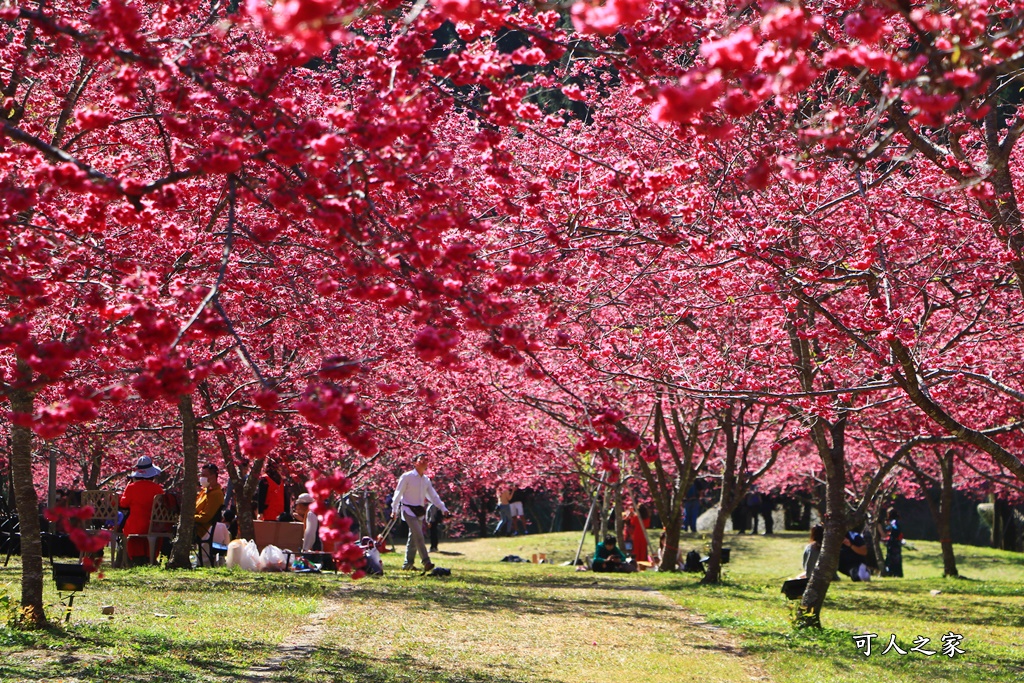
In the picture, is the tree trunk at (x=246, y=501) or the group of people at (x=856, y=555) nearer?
the group of people at (x=856, y=555)

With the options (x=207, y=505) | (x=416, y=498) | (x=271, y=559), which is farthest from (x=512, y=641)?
(x=207, y=505)

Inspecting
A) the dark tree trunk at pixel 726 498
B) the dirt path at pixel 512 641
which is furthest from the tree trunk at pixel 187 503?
the dark tree trunk at pixel 726 498

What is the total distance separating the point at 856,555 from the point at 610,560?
4.88m

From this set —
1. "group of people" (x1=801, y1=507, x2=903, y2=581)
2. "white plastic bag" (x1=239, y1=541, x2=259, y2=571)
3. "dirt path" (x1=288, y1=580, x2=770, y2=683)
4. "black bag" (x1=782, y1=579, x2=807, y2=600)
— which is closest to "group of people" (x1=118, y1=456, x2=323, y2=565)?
"white plastic bag" (x1=239, y1=541, x2=259, y2=571)

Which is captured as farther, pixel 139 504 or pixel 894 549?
pixel 894 549

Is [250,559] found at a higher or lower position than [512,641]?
higher

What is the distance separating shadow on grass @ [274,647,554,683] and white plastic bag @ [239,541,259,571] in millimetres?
7776

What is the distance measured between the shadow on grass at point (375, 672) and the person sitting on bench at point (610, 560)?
12202mm

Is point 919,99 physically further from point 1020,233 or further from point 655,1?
point 1020,233

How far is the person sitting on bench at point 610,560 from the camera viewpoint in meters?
19.9

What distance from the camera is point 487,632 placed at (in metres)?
9.66

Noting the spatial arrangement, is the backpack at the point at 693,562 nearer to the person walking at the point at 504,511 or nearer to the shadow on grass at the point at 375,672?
the shadow on grass at the point at 375,672

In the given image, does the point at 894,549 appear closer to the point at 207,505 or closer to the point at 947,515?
the point at 947,515

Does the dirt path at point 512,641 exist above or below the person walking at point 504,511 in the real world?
below
